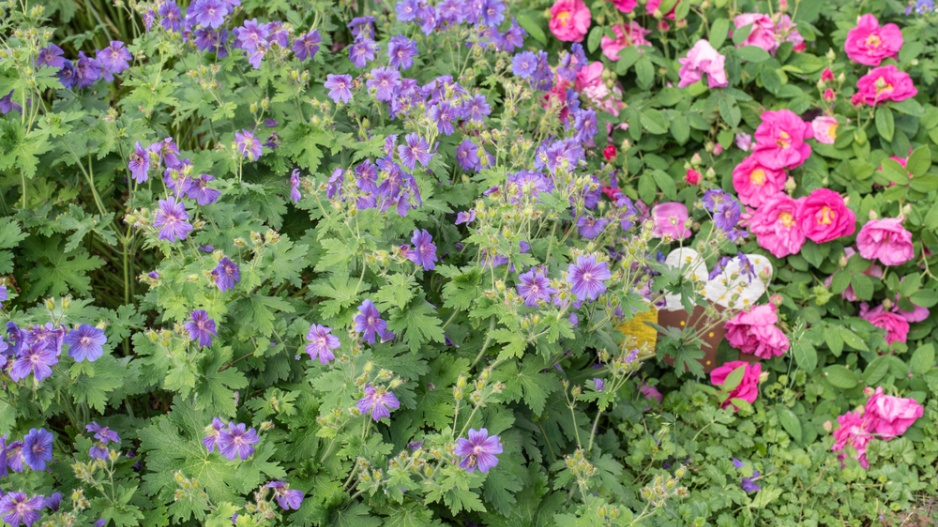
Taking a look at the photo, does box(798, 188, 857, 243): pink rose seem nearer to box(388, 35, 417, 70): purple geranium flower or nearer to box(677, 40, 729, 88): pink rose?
box(677, 40, 729, 88): pink rose

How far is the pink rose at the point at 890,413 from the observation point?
2.99 m

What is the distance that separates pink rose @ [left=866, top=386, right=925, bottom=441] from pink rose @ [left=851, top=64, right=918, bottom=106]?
103cm

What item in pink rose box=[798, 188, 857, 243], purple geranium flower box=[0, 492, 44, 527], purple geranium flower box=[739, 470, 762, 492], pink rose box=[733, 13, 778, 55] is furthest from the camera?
pink rose box=[733, 13, 778, 55]

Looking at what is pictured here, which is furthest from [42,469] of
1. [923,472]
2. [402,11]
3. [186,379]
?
[923,472]

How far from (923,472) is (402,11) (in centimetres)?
229

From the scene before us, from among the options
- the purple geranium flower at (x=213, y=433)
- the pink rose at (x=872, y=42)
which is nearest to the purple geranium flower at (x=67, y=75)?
the purple geranium flower at (x=213, y=433)

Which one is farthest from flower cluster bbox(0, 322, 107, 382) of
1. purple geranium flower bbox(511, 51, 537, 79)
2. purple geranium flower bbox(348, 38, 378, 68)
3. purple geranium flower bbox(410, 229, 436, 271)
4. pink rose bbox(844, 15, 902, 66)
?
pink rose bbox(844, 15, 902, 66)

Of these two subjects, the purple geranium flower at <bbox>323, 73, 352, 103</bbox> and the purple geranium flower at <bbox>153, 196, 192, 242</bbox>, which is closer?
the purple geranium flower at <bbox>153, 196, 192, 242</bbox>

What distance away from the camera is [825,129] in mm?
3338

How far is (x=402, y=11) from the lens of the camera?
9.24 ft

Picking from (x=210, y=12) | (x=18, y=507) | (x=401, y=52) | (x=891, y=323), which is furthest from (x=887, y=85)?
(x=18, y=507)

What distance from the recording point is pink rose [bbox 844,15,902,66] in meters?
3.28

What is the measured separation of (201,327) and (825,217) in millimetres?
2188

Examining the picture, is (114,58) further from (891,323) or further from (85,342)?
(891,323)
